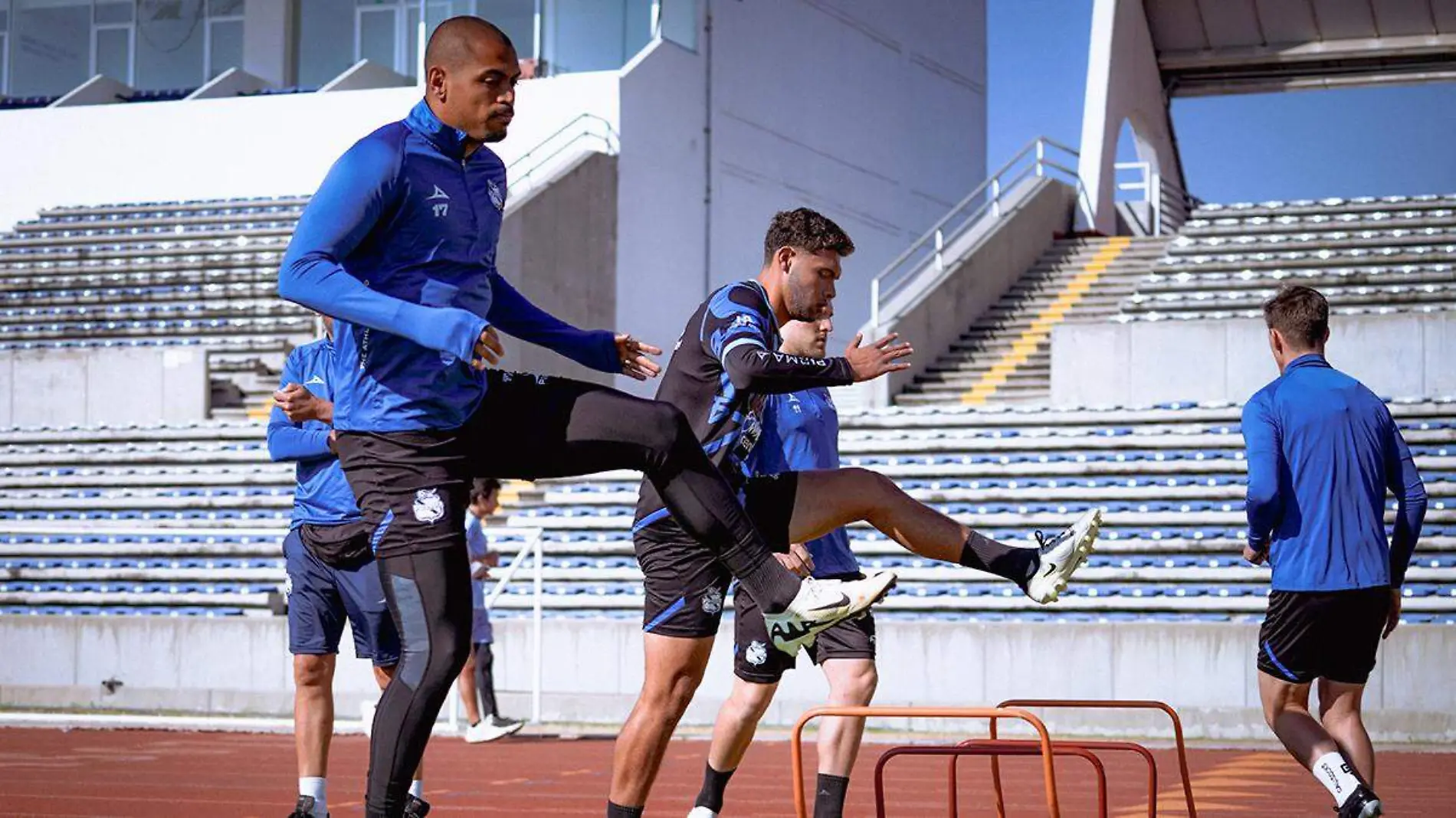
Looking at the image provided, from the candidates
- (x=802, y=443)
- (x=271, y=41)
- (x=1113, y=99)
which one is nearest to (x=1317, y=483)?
(x=802, y=443)

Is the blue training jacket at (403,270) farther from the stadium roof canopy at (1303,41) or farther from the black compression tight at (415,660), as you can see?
the stadium roof canopy at (1303,41)

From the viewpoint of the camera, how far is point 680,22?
2664 cm

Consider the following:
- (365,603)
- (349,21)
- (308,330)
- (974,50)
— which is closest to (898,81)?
(974,50)

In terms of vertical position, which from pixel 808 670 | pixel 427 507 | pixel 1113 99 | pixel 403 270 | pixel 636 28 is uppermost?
pixel 636 28

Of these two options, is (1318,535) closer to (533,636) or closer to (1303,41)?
(533,636)

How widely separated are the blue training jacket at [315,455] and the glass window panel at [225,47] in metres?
24.7

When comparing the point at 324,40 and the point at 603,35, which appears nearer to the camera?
the point at 603,35

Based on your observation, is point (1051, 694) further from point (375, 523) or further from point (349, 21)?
point (349, 21)

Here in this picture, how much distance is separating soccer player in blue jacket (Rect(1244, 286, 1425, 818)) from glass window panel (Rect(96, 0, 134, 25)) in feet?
92.5

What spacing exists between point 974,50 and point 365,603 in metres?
29.4

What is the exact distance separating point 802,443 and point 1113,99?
23537 mm

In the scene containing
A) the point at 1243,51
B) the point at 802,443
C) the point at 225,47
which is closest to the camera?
the point at 802,443

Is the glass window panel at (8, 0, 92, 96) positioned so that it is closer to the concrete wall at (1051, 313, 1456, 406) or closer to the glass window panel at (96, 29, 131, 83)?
the glass window panel at (96, 29, 131, 83)

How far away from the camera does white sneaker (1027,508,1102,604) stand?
561cm
